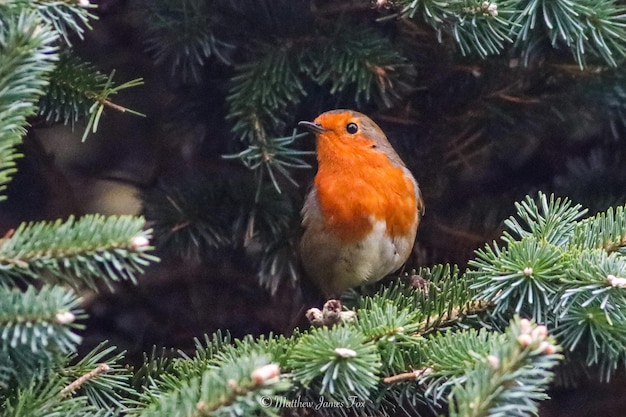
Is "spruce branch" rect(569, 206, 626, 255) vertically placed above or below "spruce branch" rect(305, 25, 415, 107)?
below

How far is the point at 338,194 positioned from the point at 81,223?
1.31m

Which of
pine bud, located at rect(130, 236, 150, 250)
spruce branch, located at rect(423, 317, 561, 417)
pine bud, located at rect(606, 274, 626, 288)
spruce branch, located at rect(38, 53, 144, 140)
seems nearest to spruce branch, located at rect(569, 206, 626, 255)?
pine bud, located at rect(606, 274, 626, 288)

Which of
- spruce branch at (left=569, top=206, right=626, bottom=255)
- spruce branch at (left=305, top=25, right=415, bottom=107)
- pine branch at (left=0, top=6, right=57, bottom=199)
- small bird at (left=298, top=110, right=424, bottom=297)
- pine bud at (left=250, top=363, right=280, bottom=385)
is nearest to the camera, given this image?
pine bud at (left=250, top=363, right=280, bottom=385)

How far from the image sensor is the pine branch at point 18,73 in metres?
1.13

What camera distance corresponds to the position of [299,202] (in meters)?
2.40

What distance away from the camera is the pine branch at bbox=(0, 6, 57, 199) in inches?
44.4

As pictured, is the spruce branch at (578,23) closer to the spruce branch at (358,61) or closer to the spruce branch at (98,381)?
the spruce branch at (358,61)

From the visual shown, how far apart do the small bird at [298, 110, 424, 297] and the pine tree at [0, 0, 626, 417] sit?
0.19 feet

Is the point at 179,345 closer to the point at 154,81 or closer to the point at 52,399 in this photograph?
the point at 154,81

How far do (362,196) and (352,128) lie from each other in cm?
21

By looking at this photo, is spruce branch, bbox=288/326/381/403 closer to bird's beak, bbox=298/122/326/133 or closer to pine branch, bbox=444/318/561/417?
pine branch, bbox=444/318/561/417

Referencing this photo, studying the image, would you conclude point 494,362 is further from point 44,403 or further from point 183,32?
point 183,32

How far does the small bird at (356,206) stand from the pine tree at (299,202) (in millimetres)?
59

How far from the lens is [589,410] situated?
7.38 feet
